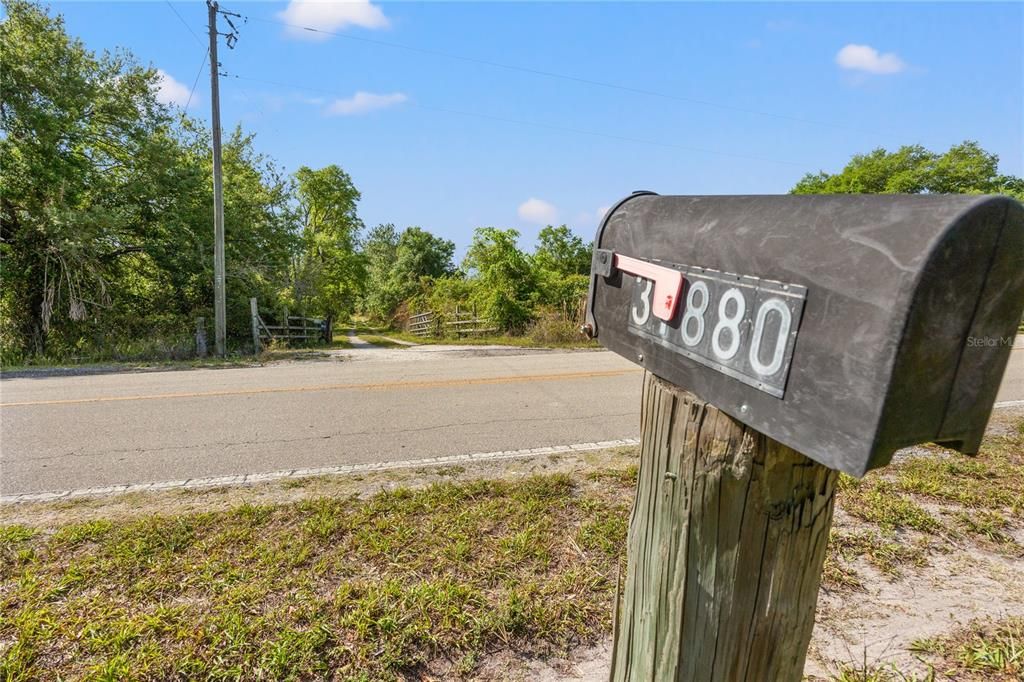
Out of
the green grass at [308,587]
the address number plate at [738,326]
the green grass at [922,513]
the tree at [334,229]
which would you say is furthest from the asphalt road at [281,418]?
the tree at [334,229]

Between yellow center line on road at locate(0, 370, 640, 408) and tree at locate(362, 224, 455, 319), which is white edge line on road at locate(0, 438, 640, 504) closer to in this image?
yellow center line on road at locate(0, 370, 640, 408)

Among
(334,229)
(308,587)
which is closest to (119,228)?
(308,587)

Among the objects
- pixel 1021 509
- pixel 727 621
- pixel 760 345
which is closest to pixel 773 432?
pixel 760 345

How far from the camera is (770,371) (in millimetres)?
701

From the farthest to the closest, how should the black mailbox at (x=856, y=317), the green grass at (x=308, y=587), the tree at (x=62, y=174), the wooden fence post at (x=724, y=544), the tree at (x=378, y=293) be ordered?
the tree at (x=378, y=293), the tree at (x=62, y=174), the green grass at (x=308, y=587), the wooden fence post at (x=724, y=544), the black mailbox at (x=856, y=317)

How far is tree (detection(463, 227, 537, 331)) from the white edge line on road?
39.4 feet

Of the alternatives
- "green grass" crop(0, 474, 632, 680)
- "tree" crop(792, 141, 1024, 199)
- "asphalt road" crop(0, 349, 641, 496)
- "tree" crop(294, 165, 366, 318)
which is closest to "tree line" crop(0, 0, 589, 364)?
"asphalt road" crop(0, 349, 641, 496)

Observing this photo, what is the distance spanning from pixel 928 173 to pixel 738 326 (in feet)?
127

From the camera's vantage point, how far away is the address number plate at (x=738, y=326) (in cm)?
68

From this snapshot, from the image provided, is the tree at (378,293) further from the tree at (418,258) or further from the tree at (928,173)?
the tree at (928,173)

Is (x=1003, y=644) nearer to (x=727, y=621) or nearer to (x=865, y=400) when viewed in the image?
(x=727, y=621)

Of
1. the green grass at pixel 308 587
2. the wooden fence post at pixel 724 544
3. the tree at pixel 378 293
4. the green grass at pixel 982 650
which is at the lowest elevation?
the tree at pixel 378 293

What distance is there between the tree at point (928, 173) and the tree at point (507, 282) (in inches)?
785

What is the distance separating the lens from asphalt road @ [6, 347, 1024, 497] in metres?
3.96
